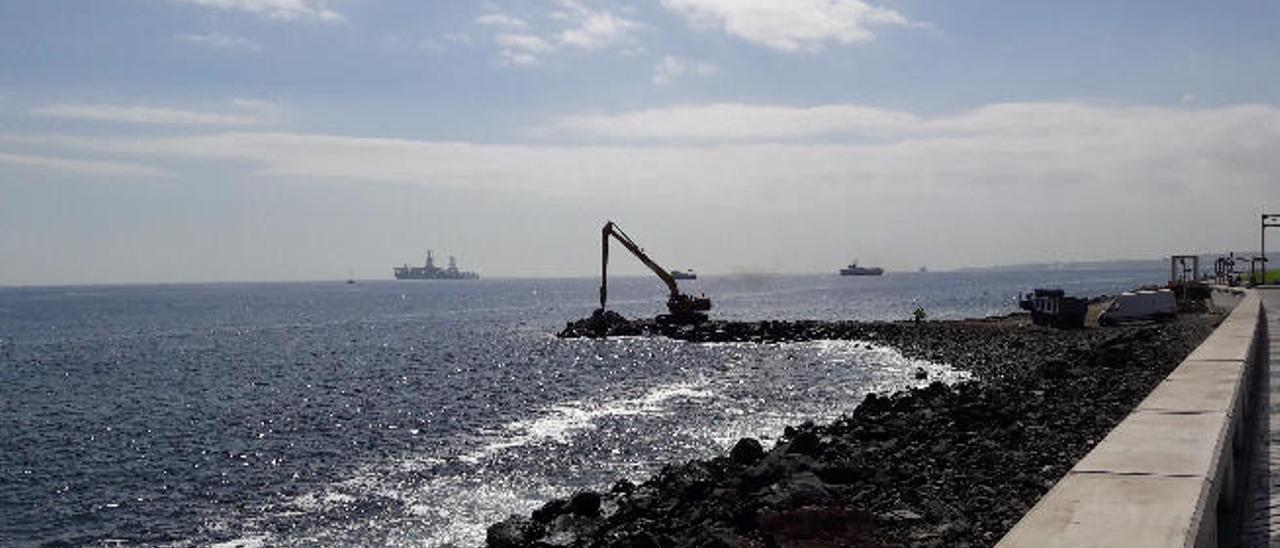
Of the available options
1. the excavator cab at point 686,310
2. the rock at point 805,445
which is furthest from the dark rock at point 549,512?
the excavator cab at point 686,310

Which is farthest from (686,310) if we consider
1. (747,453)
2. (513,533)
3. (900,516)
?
(900,516)

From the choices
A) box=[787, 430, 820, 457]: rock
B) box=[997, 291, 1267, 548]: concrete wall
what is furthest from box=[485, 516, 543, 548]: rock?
box=[997, 291, 1267, 548]: concrete wall

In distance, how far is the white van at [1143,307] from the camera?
49.0 m

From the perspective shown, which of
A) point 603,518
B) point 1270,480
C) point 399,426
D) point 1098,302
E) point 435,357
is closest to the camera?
point 1270,480

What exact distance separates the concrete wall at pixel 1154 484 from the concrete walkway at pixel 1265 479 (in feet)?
0.67

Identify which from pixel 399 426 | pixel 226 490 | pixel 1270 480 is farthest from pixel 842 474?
pixel 399 426

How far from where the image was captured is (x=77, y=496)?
23812 mm

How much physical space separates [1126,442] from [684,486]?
11.4 m

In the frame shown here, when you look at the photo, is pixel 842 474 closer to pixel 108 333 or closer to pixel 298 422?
pixel 298 422

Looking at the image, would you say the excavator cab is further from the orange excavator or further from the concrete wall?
the concrete wall

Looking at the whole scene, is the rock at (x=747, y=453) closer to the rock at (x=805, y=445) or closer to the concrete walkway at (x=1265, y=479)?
the rock at (x=805, y=445)

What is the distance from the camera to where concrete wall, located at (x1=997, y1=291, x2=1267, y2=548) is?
4.96 m

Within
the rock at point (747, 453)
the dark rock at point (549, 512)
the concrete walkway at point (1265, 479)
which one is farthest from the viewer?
the rock at point (747, 453)

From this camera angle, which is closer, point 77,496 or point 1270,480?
point 1270,480
